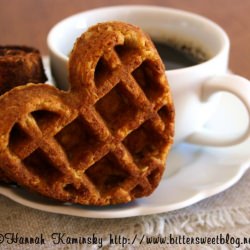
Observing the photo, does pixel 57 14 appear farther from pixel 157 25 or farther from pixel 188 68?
pixel 188 68

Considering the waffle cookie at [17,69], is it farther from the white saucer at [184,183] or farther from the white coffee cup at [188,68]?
the white saucer at [184,183]

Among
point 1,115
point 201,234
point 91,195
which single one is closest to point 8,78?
point 1,115

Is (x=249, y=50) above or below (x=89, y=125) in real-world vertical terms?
below

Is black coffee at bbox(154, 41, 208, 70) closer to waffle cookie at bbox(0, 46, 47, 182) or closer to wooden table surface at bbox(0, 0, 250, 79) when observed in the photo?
waffle cookie at bbox(0, 46, 47, 182)

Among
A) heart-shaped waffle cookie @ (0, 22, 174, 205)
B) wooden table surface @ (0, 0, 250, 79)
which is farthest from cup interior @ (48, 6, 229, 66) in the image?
wooden table surface @ (0, 0, 250, 79)

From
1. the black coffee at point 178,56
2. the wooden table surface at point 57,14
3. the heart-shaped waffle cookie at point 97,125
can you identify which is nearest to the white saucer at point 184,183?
the heart-shaped waffle cookie at point 97,125

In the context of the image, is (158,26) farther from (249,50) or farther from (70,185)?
(249,50)
